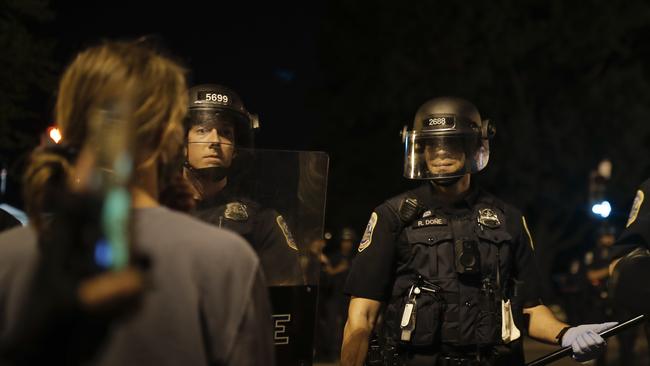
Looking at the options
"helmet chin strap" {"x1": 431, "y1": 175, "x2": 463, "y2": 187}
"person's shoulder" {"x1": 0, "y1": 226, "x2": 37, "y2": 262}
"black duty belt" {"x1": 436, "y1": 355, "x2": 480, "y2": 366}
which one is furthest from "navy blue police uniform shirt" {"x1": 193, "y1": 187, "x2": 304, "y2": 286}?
"person's shoulder" {"x1": 0, "y1": 226, "x2": 37, "y2": 262}

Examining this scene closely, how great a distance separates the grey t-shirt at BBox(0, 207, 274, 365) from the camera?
192 cm

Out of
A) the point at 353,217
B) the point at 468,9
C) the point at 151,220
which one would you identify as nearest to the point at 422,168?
the point at 151,220

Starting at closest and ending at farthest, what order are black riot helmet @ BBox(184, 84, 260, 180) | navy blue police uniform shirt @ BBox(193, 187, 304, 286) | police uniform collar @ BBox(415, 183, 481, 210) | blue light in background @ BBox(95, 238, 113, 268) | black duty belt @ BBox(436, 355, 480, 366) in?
1. blue light in background @ BBox(95, 238, 113, 268)
2. navy blue police uniform shirt @ BBox(193, 187, 304, 286)
3. black duty belt @ BBox(436, 355, 480, 366)
4. black riot helmet @ BBox(184, 84, 260, 180)
5. police uniform collar @ BBox(415, 183, 481, 210)

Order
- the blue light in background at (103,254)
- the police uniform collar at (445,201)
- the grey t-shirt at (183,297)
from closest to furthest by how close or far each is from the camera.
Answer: the blue light in background at (103,254)
the grey t-shirt at (183,297)
the police uniform collar at (445,201)

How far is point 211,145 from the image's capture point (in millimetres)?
4824

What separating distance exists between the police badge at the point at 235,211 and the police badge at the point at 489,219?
1224 millimetres

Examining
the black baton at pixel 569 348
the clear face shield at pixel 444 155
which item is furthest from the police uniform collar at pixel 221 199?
the black baton at pixel 569 348

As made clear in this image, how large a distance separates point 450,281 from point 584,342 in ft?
2.25

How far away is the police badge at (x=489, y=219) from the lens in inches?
200

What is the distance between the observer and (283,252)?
14.9 feet

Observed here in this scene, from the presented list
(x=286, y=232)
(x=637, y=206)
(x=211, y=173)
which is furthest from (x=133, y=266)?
(x=637, y=206)

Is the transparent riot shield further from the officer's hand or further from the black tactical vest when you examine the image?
the officer's hand

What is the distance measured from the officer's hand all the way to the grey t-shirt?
3.10m

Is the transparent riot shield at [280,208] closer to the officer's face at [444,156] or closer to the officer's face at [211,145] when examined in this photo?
the officer's face at [211,145]
